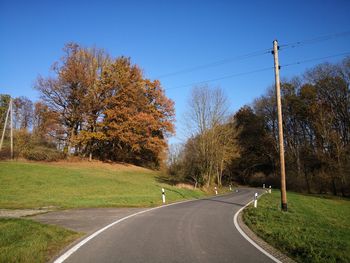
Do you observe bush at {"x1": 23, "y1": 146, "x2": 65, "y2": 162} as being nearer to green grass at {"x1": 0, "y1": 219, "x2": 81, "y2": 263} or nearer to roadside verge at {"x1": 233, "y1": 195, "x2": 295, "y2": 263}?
green grass at {"x1": 0, "y1": 219, "x2": 81, "y2": 263}

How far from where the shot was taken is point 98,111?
46.2 meters

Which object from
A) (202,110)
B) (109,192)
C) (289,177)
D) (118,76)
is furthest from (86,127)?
Result: (289,177)

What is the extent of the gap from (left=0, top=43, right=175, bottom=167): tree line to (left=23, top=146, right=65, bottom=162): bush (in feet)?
2.14

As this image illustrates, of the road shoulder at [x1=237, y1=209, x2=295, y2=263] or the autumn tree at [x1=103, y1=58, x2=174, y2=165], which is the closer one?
the road shoulder at [x1=237, y1=209, x2=295, y2=263]

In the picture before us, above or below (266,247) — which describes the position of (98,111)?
above

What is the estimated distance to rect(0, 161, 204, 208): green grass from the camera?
763 inches

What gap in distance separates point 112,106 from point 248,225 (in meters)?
37.1

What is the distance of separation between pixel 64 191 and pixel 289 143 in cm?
4312

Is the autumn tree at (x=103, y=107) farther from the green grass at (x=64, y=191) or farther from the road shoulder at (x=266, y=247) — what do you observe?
the road shoulder at (x=266, y=247)

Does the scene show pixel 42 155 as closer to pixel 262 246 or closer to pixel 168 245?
pixel 168 245

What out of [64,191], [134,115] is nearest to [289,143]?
[134,115]

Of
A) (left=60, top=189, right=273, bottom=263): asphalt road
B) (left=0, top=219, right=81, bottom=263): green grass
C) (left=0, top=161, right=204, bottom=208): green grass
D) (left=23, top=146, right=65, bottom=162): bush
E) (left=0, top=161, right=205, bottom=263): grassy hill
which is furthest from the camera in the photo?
(left=23, top=146, right=65, bottom=162): bush

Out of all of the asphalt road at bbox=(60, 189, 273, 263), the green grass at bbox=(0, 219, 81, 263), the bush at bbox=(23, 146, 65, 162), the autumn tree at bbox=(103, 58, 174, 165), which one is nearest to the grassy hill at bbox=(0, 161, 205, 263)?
the green grass at bbox=(0, 219, 81, 263)

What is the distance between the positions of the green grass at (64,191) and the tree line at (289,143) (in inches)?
509
